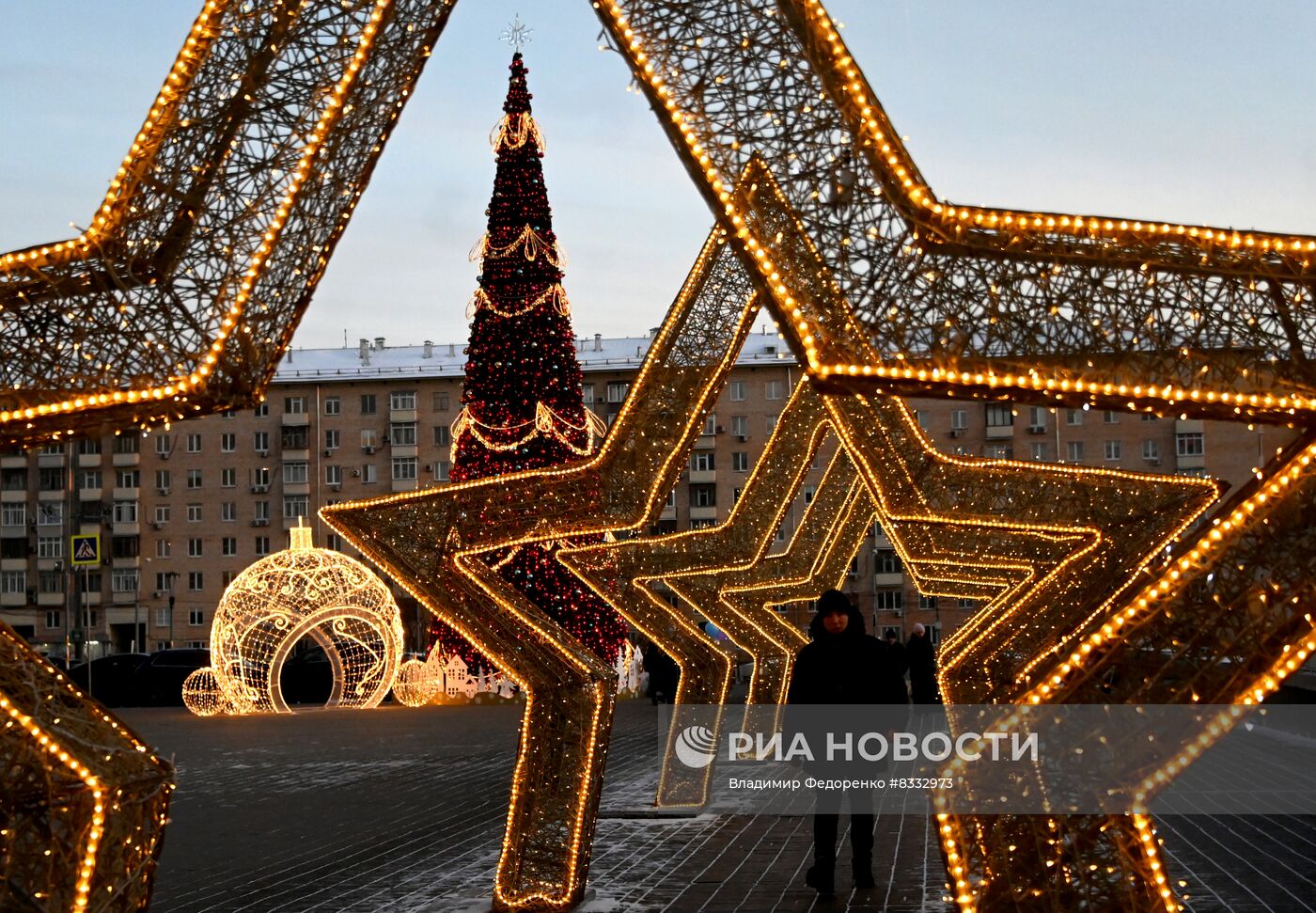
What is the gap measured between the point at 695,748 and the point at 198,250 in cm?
977

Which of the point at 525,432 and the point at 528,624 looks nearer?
the point at 528,624

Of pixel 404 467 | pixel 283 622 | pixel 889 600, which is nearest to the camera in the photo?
pixel 283 622

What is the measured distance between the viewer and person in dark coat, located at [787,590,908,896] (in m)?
9.01

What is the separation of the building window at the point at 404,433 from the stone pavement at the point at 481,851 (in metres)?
50.4

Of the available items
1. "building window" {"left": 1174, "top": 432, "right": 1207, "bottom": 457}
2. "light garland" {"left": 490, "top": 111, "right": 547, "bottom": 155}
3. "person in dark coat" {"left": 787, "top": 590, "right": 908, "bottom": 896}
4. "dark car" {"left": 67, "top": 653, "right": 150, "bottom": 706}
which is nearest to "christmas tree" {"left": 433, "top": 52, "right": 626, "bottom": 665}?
"light garland" {"left": 490, "top": 111, "right": 547, "bottom": 155}

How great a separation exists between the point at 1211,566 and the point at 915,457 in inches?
205

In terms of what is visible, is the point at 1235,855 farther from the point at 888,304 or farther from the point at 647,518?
the point at 888,304

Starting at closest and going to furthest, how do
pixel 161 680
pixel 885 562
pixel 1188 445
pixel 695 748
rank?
pixel 695 748, pixel 161 680, pixel 1188 445, pixel 885 562

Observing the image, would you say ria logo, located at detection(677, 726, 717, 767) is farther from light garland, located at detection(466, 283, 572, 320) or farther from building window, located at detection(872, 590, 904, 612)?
building window, located at detection(872, 590, 904, 612)

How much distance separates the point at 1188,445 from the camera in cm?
6219

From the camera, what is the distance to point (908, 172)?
470cm

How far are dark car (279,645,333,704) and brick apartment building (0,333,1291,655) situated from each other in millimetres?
26941

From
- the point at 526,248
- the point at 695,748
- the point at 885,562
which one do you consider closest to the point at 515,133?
the point at 526,248

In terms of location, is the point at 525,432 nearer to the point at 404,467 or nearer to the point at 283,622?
the point at 283,622
